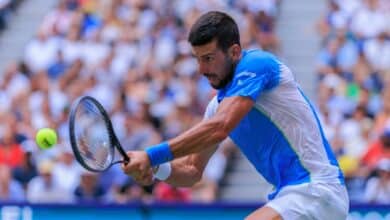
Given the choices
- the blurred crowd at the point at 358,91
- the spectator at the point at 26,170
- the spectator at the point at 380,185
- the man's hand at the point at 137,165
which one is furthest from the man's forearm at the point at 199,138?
the spectator at the point at 26,170

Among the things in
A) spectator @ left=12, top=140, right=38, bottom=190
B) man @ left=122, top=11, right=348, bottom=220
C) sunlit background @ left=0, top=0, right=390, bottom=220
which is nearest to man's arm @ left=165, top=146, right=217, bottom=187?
man @ left=122, top=11, right=348, bottom=220

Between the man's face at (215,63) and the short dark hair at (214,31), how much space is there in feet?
0.10

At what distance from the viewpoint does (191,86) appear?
46.8 ft

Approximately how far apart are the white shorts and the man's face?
0.79m

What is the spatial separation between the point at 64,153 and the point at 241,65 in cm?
743

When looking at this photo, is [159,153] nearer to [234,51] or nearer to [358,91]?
[234,51]

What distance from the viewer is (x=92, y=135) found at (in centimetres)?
682

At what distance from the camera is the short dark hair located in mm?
6699

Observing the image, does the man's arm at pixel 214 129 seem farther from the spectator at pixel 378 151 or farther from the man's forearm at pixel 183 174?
the spectator at pixel 378 151

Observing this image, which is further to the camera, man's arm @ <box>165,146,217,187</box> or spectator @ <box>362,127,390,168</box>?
spectator @ <box>362,127,390,168</box>

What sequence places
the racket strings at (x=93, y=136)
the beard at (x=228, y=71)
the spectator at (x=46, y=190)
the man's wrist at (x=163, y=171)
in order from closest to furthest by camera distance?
the racket strings at (x=93, y=136) < the beard at (x=228, y=71) < the man's wrist at (x=163, y=171) < the spectator at (x=46, y=190)

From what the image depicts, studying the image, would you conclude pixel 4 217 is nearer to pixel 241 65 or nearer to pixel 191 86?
pixel 191 86

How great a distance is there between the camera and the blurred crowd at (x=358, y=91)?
12312 mm

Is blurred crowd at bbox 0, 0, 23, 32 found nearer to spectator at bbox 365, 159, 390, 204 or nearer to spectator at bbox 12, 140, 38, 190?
spectator at bbox 12, 140, 38, 190
